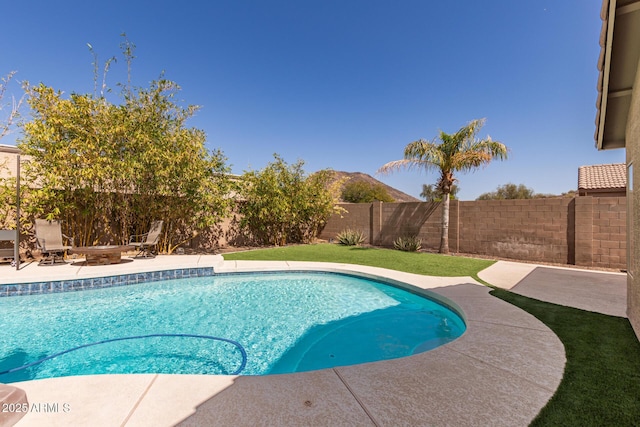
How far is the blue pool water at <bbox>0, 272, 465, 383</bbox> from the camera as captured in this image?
349 cm

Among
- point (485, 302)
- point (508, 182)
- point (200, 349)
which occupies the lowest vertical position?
point (200, 349)

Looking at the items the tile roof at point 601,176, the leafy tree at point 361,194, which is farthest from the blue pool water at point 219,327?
the leafy tree at point 361,194

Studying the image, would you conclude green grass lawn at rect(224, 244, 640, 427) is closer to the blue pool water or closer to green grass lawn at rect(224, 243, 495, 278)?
the blue pool water

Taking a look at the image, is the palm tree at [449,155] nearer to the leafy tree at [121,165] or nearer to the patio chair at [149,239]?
the leafy tree at [121,165]

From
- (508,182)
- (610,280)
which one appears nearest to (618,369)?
(610,280)

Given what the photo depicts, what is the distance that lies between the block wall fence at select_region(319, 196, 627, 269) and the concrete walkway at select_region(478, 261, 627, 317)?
1.63 metres

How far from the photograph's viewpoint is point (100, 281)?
6.46m

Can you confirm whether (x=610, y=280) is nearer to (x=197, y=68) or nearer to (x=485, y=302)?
(x=485, y=302)

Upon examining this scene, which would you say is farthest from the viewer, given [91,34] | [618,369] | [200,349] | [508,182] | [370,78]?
[508,182]

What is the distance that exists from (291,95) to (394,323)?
14.6 m

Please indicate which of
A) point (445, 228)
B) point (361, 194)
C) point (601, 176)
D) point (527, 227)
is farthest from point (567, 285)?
point (361, 194)

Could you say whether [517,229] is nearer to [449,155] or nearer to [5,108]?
[449,155]

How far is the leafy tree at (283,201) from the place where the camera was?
473 inches

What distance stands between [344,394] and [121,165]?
8.96 m
